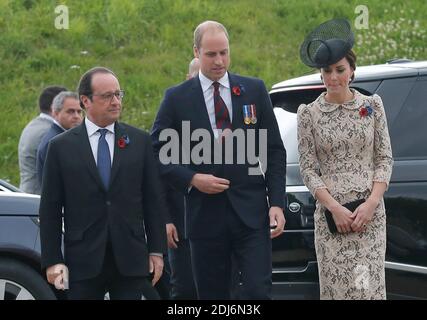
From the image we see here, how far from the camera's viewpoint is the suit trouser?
633 cm

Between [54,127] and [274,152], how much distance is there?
3.33 m

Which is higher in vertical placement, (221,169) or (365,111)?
(365,111)

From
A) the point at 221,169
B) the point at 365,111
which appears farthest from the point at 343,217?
the point at 221,169

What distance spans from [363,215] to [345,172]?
0.28 meters

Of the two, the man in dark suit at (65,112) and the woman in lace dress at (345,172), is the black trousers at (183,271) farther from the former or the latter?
the man in dark suit at (65,112)

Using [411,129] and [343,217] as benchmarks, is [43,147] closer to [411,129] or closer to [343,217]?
[411,129]

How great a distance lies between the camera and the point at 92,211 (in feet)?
19.6

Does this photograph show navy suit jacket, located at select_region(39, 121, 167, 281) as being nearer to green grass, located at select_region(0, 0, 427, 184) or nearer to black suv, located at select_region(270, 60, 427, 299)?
black suv, located at select_region(270, 60, 427, 299)

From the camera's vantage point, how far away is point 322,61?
6.52 metres

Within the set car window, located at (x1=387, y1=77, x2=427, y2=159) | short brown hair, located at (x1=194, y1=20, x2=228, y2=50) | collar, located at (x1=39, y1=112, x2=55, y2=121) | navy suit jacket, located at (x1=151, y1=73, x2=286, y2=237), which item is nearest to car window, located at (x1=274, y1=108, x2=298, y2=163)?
car window, located at (x1=387, y1=77, x2=427, y2=159)

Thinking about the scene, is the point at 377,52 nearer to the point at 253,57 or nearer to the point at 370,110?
the point at 253,57

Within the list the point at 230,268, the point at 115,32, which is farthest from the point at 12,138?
the point at 230,268

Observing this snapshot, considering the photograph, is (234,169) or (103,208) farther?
(234,169)

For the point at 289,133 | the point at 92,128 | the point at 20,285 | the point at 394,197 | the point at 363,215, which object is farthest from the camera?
the point at 289,133
